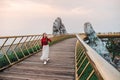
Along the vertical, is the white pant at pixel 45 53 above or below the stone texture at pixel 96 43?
above

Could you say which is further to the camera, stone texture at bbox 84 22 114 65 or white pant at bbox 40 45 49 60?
stone texture at bbox 84 22 114 65

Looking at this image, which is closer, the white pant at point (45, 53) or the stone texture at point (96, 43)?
the white pant at point (45, 53)

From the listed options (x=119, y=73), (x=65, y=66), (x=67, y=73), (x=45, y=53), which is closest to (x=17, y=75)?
(x=67, y=73)

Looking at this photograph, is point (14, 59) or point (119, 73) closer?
point (119, 73)

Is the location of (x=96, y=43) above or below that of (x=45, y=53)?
below

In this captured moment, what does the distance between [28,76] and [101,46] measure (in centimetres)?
2805

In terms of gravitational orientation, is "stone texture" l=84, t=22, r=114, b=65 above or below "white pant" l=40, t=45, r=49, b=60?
below

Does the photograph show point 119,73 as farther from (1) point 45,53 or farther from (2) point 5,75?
(1) point 45,53

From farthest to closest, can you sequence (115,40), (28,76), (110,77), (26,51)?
(115,40)
(26,51)
(28,76)
(110,77)

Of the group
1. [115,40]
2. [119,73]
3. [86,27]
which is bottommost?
[115,40]

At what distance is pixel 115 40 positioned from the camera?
185 feet

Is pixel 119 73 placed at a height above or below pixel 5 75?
above

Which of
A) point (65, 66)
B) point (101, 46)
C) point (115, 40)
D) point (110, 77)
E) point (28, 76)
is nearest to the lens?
point (110, 77)

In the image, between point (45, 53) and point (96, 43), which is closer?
point (45, 53)
